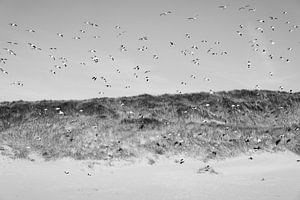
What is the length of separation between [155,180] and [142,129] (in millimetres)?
8351

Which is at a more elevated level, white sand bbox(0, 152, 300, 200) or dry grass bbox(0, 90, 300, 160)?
dry grass bbox(0, 90, 300, 160)

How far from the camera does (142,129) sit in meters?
28.0

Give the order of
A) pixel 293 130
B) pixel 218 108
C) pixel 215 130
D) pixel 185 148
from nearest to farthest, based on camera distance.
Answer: pixel 185 148 < pixel 215 130 < pixel 293 130 < pixel 218 108

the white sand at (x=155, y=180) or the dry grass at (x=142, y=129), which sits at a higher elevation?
the dry grass at (x=142, y=129)

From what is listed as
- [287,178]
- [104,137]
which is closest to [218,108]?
[104,137]

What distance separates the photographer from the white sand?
52.0ft

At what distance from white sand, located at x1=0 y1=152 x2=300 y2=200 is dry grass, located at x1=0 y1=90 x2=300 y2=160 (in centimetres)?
147

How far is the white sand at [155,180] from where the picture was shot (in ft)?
52.0

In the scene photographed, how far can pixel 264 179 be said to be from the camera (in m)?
20.4

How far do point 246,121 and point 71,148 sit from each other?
18188 mm

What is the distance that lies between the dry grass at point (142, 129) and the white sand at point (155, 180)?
147 cm

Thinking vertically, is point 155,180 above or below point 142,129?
below

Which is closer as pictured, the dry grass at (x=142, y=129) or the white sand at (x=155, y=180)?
the white sand at (x=155, y=180)

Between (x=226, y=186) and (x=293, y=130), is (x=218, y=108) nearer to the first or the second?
(x=293, y=130)
